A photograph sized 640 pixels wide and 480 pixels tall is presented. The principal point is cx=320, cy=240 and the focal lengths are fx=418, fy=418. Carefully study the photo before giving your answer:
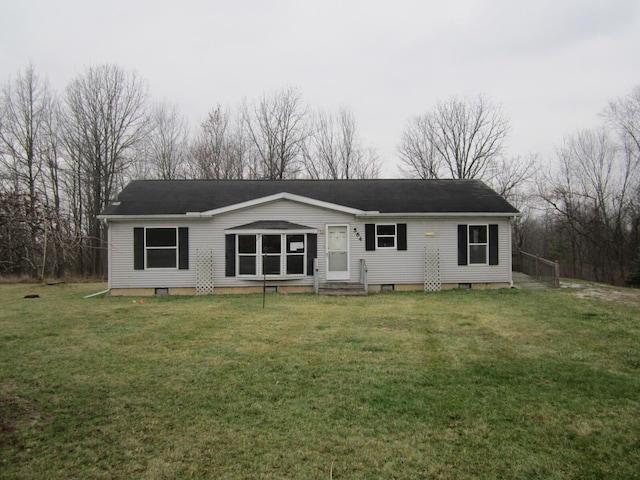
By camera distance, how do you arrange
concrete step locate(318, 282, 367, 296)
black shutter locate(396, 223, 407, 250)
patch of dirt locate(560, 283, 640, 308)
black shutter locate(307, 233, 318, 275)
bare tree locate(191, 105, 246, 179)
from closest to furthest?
1. patch of dirt locate(560, 283, 640, 308)
2. concrete step locate(318, 282, 367, 296)
3. black shutter locate(307, 233, 318, 275)
4. black shutter locate(396, 223, 407, 250)
5. bare tree locate(191, 105, 246, 179)

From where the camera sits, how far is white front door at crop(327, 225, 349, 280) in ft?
48.3

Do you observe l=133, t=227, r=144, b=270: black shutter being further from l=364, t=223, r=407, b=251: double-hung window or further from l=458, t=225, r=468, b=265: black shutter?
l=458, t=225, r=468, b=265: black shutter

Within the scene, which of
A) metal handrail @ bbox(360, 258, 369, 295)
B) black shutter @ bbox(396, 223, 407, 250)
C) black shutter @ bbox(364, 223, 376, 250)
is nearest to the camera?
metal handrail @ bbox(360, 258, 369, 295)

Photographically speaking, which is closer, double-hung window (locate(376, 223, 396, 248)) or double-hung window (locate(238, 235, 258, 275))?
double-hung window (locate(238, 235, 258, 275))

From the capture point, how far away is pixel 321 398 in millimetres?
4613

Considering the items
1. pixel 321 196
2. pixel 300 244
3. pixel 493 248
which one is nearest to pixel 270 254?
pixel 300 244

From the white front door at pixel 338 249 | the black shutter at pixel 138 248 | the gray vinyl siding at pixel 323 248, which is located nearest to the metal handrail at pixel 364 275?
the gray vinyl siding at pixel 323 248

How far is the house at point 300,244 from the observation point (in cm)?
1430

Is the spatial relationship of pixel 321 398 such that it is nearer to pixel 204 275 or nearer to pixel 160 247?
pixel 204 275

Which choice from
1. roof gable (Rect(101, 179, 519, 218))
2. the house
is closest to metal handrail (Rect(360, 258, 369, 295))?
the house

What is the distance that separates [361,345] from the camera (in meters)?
6.92

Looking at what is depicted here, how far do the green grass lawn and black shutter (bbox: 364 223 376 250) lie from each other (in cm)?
590

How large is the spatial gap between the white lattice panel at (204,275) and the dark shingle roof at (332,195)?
176cm

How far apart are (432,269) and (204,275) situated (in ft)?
26.0
